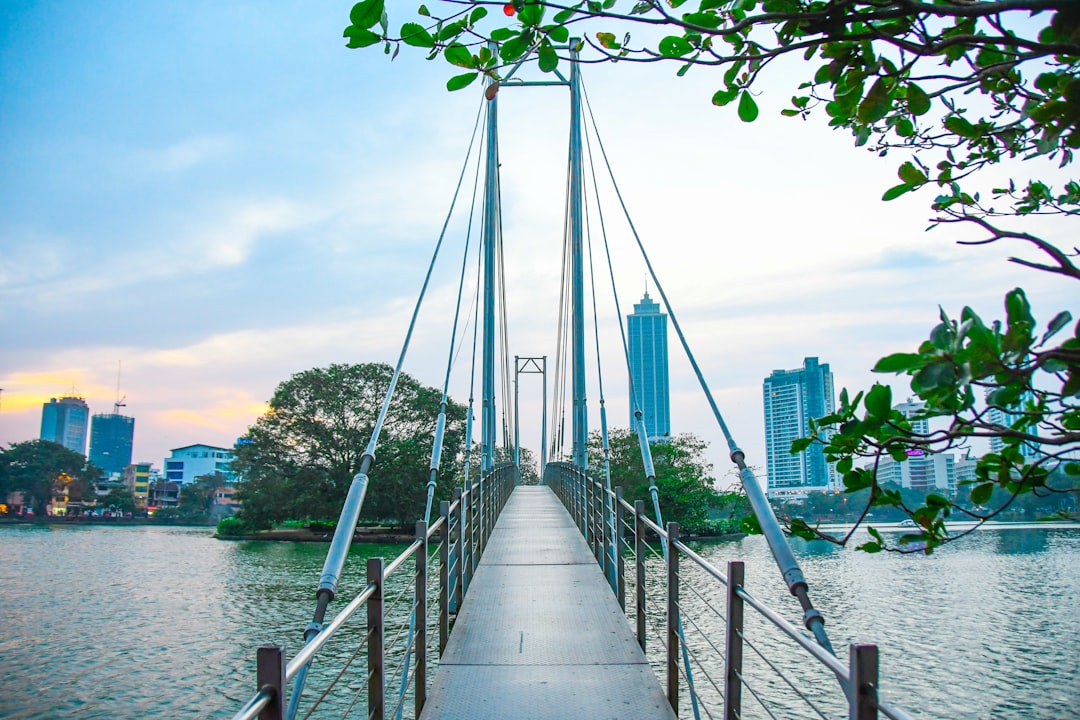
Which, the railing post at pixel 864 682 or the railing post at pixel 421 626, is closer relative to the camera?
the railing post at pixel 864 682

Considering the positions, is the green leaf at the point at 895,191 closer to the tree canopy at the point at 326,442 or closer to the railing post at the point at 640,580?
the railing post at the point at 640,580

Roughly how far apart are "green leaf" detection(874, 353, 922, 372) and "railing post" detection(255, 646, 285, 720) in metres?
1.34

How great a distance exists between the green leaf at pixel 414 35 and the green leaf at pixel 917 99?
1128 millimetres

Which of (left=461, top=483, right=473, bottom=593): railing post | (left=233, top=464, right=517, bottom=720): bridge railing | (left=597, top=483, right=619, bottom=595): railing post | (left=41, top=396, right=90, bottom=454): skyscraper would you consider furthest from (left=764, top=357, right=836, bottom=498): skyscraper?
(left=41, top=396, right=90, bottom=454): skyscraper

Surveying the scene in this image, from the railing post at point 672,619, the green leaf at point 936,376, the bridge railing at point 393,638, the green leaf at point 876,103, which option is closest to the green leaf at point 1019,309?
the green leaf at point 936,376

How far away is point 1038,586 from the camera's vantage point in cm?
1992

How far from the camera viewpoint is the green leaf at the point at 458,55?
1.83 m

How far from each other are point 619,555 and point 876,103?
412 centimetres

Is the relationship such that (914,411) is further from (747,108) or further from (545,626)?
(545,626)

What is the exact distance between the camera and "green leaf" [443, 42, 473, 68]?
1829 millimetres

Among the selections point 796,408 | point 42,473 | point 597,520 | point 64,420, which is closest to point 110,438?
point 64,420

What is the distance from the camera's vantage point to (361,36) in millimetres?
1725

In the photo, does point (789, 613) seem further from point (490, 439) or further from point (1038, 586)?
point (1038, 586)

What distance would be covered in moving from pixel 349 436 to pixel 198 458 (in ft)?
219
